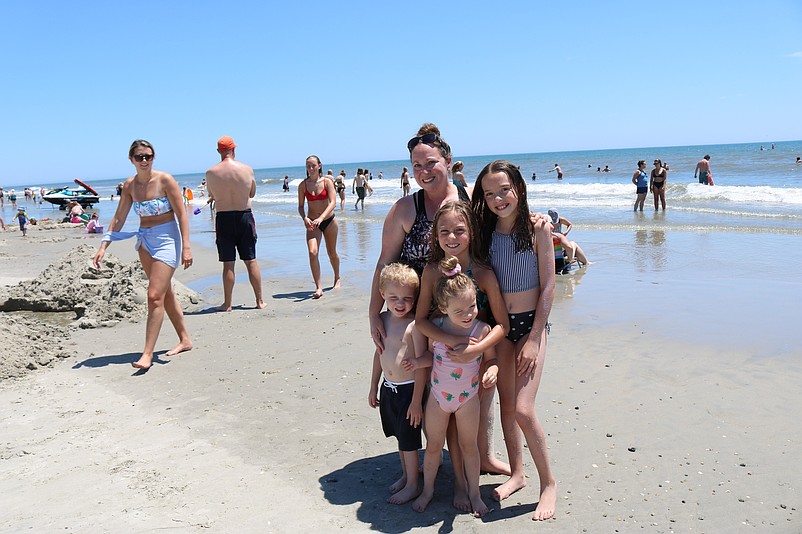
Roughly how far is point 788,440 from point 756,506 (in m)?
0.86

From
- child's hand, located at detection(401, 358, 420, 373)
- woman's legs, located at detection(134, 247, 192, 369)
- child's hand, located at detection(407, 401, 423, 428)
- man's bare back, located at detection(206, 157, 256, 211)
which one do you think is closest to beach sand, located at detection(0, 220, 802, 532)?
woman's legs, located at detection(134, 247, 192, 369)

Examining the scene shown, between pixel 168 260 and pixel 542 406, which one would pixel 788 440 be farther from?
pixel 168 260

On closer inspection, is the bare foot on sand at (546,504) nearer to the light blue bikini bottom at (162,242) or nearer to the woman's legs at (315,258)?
the light blue bikini bottom at (162,242)

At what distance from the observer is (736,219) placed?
1719cm

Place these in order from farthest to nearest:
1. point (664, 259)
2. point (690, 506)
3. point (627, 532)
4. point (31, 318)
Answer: point (664, 259), point (31, 318), point (690, 506), point (627, 532)

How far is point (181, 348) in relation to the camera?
596 cm

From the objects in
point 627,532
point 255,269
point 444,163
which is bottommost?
point 627,532

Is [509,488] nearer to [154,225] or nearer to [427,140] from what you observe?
[427,140]

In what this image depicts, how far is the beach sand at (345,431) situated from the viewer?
10.4 feet

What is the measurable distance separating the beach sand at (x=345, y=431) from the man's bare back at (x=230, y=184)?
1.37 m

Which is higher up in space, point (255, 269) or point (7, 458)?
point (255, 269)

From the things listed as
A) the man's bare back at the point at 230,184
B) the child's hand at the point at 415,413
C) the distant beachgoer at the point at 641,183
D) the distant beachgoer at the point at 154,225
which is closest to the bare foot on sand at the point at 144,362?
the distant beachgoer at the point at 154,225

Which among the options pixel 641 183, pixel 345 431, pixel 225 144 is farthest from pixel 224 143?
pixel 641 183

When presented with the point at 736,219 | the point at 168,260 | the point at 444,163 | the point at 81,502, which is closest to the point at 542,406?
the point at 444,163
